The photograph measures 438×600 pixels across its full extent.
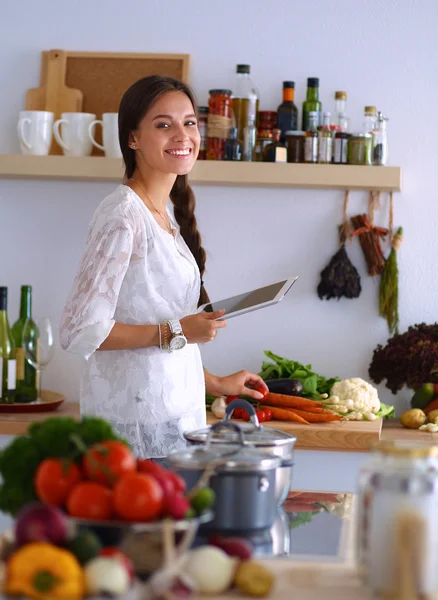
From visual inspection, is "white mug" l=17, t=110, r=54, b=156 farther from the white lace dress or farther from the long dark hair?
the white lace dress

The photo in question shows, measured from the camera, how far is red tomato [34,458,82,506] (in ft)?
3.44

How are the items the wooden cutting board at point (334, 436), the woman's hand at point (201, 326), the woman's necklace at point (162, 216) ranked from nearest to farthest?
the woman's hand at point (201, 326) < the woman's necklace at point (162, 216) < the wooden cutting board at point (334, 436)

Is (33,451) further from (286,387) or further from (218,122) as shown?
(218,122)

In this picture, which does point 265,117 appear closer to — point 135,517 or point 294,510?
point 294,510

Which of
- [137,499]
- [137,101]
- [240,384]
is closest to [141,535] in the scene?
[137,499]

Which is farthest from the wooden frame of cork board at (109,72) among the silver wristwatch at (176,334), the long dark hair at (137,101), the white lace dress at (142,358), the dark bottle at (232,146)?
the silver wristwatch at (176,334)

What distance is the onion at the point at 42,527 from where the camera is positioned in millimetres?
964

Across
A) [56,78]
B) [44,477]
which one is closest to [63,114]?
[56,78]

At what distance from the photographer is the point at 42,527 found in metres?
0.97

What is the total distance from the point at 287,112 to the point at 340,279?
1.96 ft

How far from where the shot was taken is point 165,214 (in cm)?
218

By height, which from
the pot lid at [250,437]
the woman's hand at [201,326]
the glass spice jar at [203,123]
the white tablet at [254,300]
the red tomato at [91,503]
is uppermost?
the glass spice jar at [203,123]

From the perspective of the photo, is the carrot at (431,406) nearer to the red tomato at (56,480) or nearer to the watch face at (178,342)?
the watch face at (178,342)

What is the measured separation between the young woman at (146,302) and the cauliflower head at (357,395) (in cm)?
86
